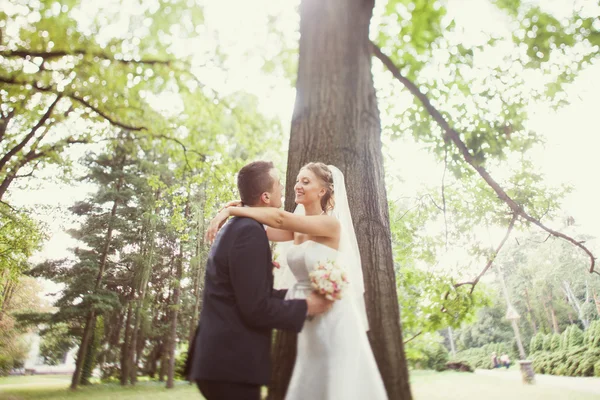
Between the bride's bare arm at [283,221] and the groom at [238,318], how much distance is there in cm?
12

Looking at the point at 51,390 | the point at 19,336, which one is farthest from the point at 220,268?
the point at 19,336

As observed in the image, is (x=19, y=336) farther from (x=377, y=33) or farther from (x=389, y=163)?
(x=377, y=33)

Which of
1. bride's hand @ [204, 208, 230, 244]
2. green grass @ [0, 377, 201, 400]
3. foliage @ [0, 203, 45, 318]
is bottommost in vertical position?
green grass @ [0, 377, 201, 400]

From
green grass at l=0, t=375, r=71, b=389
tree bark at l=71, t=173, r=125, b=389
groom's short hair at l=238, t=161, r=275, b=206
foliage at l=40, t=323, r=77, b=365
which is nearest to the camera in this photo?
groom's short hair at l=238, t=161, r=275, b=206

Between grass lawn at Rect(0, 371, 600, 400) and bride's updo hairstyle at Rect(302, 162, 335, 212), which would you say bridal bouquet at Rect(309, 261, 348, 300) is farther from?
grass lawn at Rect(0, 371, 600, 400)

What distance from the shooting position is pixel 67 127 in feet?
42.2

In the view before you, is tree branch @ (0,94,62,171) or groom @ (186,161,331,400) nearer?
groom @ (186,161,331,400)

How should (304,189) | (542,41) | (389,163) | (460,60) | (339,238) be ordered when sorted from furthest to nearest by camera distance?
1. (389,163)
2. (460,60)
3. (542,41)
4. (304,189)
5. (339,238)

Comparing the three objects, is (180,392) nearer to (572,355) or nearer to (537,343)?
(572,355)

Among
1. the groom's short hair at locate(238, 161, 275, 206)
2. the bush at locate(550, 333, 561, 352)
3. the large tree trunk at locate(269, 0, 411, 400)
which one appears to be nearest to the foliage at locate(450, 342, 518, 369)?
the bush at locate(550, 333, 561, 352)

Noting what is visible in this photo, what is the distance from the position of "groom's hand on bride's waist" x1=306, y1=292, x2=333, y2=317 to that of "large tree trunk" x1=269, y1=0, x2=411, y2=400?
1.35 ft

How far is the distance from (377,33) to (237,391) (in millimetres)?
5635

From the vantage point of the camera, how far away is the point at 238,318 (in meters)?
1.85

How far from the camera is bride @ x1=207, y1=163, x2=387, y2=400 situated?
2053 millimetres
